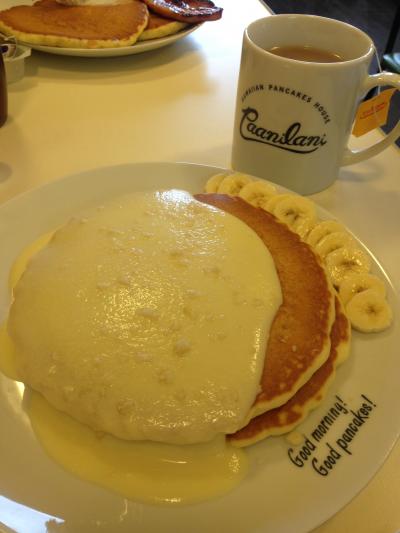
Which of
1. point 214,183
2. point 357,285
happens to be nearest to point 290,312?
point 357,285

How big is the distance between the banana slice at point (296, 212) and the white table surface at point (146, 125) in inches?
6.8

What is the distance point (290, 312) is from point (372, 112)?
0.59 meters

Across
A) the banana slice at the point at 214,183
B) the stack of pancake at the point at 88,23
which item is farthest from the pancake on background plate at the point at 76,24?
the banana slice at the point at 214,183

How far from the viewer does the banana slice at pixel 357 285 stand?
35.6 inches

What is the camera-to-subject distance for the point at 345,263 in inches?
37.7

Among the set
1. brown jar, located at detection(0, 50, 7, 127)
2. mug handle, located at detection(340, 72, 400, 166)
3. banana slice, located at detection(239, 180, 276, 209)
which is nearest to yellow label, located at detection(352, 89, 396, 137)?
mug handle, located at detection(340, 72, 400, 166)

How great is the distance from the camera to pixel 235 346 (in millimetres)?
747

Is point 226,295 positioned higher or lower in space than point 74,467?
higher

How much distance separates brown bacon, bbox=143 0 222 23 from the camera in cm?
162

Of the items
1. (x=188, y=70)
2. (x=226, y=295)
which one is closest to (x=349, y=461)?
(x=226, y=295)

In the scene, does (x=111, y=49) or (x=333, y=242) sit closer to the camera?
(x=333, y=242)

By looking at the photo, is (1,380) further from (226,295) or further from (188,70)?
(188,70)

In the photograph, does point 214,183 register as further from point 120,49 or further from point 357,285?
point 120,49

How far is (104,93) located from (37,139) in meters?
0.31
